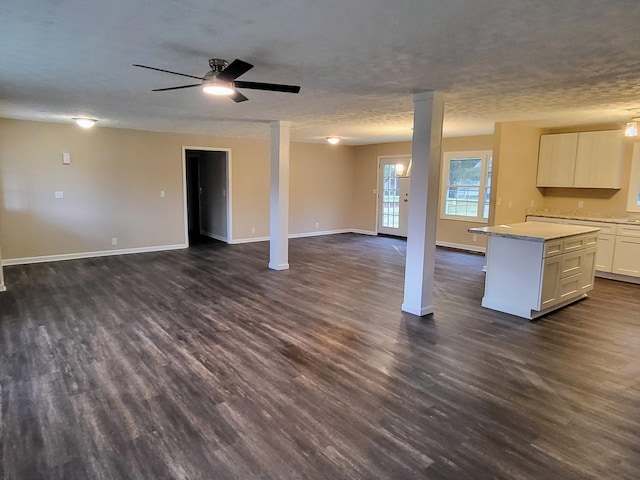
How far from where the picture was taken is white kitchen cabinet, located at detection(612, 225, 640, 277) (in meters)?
5.73

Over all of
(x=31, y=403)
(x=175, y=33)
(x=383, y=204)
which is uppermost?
(x=175, y=33)

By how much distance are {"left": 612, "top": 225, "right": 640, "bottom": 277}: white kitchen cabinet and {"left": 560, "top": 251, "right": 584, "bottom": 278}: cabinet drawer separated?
163cm

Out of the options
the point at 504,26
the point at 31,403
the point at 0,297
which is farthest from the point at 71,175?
the point at 504,26

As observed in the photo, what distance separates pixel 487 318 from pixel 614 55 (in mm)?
2681

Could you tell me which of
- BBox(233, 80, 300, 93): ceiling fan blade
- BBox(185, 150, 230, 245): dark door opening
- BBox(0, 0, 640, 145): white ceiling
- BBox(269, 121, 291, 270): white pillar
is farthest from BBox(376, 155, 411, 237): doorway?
BBox(233, 80, 300, 93): ceiling fan blade

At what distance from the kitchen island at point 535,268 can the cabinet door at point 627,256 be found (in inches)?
54.8

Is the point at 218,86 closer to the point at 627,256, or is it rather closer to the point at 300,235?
the point at 627,256

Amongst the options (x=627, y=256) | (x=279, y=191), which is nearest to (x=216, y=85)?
(x=279, y=191)

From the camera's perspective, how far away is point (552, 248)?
428 centimetres

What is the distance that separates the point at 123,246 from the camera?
24.8ft

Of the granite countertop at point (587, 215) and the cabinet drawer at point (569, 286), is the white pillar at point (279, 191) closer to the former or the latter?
the cabinet drawer at point (569, 286)

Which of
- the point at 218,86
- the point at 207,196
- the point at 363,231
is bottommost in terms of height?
the point at 363,231

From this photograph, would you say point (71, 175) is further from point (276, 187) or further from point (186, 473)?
point (186, 473)

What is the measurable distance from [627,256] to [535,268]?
2732 mm
